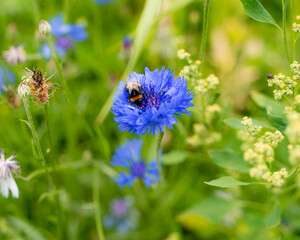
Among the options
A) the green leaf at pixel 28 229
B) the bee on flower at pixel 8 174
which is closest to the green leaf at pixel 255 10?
the bee on flower at pixel 8 174

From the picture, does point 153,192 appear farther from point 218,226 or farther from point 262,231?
point 262,231

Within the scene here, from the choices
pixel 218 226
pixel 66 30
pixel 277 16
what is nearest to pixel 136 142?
pixel 218 226

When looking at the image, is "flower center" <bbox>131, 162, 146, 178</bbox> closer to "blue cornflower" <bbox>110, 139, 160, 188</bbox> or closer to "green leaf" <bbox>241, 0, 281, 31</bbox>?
"blue cornflower" <bbox>110, 139, 160, 188</bbox>

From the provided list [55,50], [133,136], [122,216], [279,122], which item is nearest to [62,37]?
[55,50]

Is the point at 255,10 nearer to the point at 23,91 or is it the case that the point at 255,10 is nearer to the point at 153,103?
the point at 153,103

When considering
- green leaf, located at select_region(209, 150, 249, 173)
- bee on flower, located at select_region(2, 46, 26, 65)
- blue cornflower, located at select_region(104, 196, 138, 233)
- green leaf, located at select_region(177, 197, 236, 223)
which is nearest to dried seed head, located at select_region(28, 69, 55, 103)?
bee on flower, located at select_region(2, 46, 26, 65)

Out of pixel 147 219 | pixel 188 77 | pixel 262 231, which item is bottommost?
pixel 262 231

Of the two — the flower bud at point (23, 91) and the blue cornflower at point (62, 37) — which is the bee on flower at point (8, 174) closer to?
the flower bud at point (23, 91)
